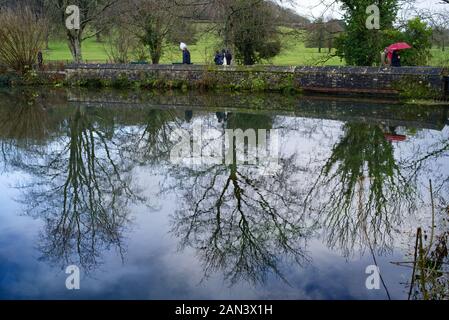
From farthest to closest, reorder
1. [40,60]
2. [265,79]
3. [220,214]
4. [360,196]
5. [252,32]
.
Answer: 1. [40,60]
2. [252,32]
3. [265,79]
4. [360,196]
5. [220,214]

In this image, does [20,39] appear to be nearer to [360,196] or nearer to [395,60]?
[395,60]

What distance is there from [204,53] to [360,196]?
3013 cm

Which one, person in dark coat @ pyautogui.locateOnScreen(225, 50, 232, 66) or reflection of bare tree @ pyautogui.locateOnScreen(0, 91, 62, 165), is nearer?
reflection of bare tree @ pyautogui.locateOnScreen(0, 91, 62, 165)

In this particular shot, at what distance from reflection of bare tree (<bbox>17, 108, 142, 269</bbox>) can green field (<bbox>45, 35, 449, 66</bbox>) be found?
1420 centimetres

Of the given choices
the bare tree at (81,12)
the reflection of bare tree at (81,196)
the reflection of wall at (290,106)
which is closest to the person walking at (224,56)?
the reflection of wall at (290,106)

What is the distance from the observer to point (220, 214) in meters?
7.21

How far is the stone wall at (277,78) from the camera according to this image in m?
18.6

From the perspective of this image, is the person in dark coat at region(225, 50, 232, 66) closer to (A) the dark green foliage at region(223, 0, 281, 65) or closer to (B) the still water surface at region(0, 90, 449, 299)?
(A) the dark green foliage at region(223, 0, 281, 65)

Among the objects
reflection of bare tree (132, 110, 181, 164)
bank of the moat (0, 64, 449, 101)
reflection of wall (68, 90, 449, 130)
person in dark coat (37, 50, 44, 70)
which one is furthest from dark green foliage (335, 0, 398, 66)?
person in dark coat (37, 50, 44, 70)

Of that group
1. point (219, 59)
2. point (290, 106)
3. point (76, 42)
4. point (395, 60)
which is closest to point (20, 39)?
point (76, 42)

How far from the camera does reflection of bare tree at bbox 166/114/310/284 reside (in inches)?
228

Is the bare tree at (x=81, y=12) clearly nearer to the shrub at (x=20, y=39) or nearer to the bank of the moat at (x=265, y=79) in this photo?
the shrub at (x=20, y=39)

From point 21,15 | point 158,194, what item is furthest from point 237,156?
point 21,15

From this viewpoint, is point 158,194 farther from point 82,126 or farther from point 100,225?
point 82,126
